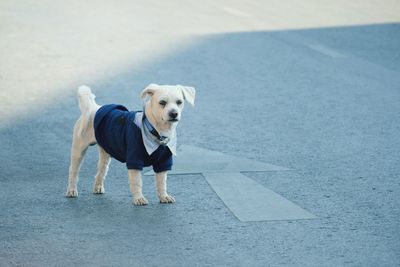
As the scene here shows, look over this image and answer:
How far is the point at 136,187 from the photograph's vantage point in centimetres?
711

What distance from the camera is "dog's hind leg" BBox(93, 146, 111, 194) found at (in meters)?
7.48

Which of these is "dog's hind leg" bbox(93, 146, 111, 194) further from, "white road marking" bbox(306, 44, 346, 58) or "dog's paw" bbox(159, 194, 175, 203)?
"white road marking" bbox(306, 44, 346, 58)

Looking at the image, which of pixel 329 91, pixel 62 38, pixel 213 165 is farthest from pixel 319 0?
pixel 213 165

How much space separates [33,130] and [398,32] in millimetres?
8532

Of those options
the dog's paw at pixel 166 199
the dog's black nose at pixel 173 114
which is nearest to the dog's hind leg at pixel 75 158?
the dog's paw at pixel 166 199

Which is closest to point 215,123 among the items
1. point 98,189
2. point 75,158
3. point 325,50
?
point 98,189

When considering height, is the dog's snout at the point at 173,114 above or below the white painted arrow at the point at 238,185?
above

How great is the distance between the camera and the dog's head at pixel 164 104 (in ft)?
22.7

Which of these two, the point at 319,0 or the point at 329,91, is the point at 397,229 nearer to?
the point at 329,91

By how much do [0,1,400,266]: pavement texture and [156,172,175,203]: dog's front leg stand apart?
0.09 m

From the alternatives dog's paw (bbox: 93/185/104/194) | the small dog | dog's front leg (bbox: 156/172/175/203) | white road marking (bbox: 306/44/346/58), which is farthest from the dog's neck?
white road marking (bbox: 306/44/346/58)

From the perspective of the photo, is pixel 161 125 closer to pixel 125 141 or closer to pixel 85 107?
pixel 125 141

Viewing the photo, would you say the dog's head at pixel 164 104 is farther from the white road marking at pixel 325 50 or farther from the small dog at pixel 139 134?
the white road marking at pixel 325 50

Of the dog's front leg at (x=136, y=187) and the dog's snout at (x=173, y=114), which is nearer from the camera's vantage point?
the dog's snout at (x=173, y=114)
